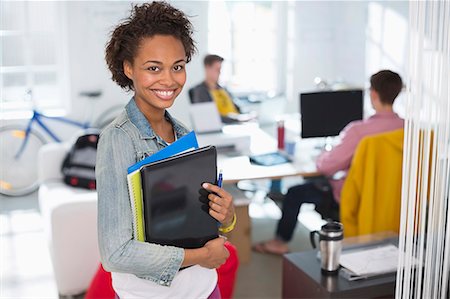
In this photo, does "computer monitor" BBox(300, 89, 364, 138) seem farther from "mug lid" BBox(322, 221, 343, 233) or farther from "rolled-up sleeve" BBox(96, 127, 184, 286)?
"rolled-up sleeve" BBox(96, 127, 184, 286)

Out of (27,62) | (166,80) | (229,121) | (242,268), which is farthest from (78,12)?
(166,80)

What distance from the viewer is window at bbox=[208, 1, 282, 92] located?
6.44 metres

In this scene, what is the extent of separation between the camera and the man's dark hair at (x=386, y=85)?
129 inches

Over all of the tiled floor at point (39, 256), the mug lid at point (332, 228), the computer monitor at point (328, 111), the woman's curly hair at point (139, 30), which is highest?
the woman's curly hair at point (139, 30)

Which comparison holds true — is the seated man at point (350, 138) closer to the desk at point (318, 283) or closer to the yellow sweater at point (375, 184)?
the yellow sweater at point (375, 184)

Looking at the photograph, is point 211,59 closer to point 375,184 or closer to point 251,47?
point 251,47

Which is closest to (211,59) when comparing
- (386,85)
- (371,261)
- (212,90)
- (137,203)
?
(212,90)

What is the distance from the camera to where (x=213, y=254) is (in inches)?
60.3

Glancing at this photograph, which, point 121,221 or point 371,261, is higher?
point 121,221

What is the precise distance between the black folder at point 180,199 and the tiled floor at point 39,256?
1.56m

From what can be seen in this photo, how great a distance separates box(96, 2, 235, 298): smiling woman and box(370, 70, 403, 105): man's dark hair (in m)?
1.93

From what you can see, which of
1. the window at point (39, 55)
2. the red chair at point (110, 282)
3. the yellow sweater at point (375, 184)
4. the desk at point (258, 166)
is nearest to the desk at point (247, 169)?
the desk at point (258, 166)

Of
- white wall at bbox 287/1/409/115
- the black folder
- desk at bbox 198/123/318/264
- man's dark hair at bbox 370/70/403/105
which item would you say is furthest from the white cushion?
white wall at bbox 287/1/409/115

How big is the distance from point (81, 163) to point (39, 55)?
224 centimetres
